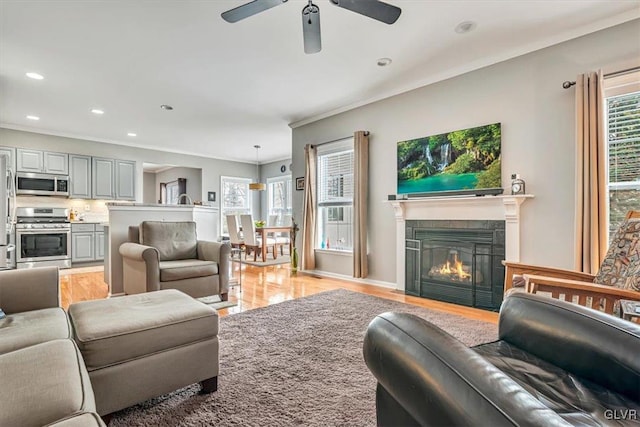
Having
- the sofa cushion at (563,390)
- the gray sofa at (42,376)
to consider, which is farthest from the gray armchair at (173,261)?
the sofa cushion at (563,390)

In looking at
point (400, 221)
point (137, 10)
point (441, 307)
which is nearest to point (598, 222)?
point (441, 307)

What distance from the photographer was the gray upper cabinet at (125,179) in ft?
22.0

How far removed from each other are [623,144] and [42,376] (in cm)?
406

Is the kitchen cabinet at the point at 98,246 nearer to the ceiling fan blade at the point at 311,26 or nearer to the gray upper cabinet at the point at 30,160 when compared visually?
the gray upper cabinet at the point at 30,160

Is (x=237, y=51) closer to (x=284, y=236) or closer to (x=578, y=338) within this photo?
(x=578, y=338)

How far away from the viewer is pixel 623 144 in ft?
8.93

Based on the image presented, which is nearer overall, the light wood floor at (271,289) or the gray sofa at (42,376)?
the gray sofa at (42,376)

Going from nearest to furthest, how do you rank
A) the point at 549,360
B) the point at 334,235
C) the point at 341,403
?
the point at 549,360 < the point at 341,403 < the point at 334,235

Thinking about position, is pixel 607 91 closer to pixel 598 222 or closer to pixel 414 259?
pixel 598 222

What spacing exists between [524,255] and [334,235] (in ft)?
8.87

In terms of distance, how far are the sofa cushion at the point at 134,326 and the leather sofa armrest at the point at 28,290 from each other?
23 centimetres

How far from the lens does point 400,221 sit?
4086mm

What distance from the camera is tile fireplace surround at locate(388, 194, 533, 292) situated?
3.13m

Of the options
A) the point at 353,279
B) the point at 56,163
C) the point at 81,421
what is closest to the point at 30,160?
the point at 56,163
